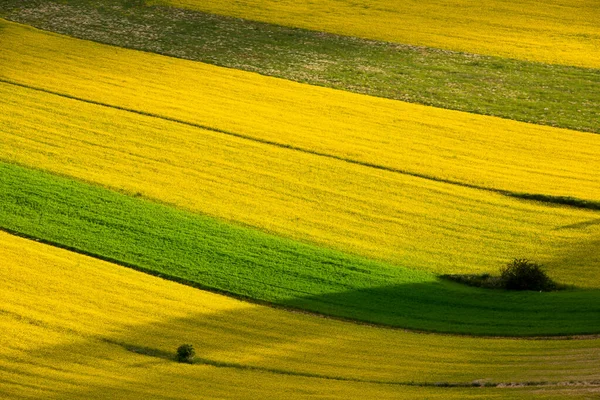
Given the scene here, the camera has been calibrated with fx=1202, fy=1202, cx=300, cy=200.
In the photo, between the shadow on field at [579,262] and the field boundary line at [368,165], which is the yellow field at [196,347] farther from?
the field boundary line at [368,165]

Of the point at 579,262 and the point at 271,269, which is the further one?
the point at 579,262

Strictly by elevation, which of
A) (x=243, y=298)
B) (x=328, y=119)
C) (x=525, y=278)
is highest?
(x=328, y=119)

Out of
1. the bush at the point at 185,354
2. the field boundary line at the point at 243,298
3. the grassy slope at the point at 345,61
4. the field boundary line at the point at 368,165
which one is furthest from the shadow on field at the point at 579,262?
the bush at the point at 185,354

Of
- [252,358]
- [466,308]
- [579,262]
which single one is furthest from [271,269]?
[579,262]

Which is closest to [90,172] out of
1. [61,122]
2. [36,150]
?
[36,150]

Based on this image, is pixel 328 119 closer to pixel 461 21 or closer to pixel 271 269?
pixel 271 269

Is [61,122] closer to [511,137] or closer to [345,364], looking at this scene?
[511,137]

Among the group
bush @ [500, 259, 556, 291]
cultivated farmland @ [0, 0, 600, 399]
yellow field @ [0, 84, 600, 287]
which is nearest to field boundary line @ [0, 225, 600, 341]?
cultivated farmland @ [0, 0, 600, 399]
